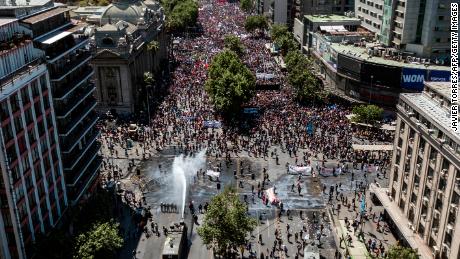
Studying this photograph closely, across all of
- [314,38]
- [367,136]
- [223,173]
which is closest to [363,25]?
[314,38]

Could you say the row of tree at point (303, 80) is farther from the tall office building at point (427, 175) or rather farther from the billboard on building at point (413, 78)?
the tall office building at point (427, 175)

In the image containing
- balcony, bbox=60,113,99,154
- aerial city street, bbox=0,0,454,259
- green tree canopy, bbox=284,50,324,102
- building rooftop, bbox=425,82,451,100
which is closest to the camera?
aerial city street, bbox=0,0,454,259

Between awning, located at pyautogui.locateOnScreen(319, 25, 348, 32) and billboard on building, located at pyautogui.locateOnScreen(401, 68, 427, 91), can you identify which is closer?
billboard on building, located at pyautogui.locateOnScreen(401, 68, 427, 91)

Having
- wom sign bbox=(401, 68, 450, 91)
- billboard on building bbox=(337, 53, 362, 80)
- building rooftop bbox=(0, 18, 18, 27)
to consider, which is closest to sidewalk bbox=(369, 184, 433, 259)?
wom sign bbox=(401, 68, 450, 91)

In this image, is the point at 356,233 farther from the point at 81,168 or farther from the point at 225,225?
the point at 81,168

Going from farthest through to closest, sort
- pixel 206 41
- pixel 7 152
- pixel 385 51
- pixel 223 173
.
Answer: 1. pixel 206 41
2. pixel 385 51
3. pixel 223 173
4. pixel 7 152

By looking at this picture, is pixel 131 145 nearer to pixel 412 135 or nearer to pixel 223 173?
pixel 223 173

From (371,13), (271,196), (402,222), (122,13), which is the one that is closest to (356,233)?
(402,222)

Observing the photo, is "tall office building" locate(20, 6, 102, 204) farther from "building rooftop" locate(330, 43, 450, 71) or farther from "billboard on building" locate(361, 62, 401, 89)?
"building rooftop" locate(330, 43, 450, 71)
